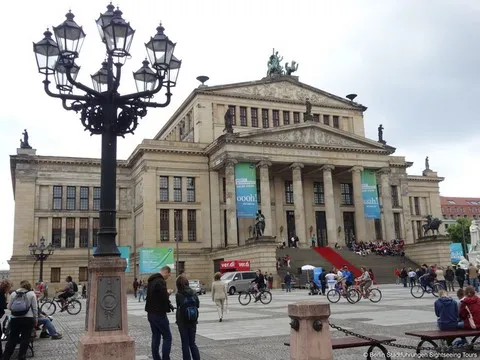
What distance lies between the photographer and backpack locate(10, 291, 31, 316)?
36.9 ft

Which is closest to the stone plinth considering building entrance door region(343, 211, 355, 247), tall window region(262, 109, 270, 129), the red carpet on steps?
the red carpet on steps

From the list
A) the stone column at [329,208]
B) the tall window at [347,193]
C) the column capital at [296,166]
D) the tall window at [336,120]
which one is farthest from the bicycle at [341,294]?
the tall window at [336,120]

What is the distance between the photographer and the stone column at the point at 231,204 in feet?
171

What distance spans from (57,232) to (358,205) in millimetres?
34764

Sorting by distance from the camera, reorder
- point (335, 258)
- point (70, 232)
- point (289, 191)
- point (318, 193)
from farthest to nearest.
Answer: point (318, 193) < point (289, 191) < point (70, 232) < point (335, 258)

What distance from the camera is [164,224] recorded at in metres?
55.0

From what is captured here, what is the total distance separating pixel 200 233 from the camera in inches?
2200

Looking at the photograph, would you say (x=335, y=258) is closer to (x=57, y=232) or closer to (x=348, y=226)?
(x=348, y=226)

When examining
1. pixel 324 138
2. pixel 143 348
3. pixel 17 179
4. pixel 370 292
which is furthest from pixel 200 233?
pixel 143 348

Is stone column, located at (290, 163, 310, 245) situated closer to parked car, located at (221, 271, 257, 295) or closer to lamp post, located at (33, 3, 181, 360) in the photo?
parked car, located at (221, 271, 257, 295)

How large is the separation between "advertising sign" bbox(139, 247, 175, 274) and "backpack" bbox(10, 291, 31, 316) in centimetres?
3546

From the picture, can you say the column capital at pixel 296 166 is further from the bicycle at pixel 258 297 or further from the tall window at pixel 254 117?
the bicycle at pixel 258 297

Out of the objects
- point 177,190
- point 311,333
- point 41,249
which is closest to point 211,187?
point 177,190

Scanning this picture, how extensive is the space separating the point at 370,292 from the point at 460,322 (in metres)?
15.9
